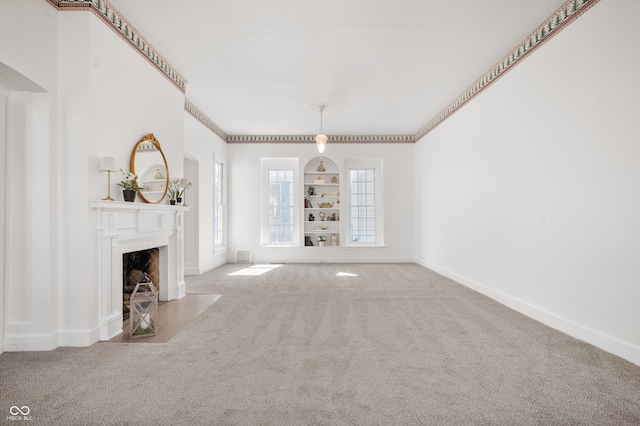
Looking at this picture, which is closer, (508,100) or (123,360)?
(123,360)

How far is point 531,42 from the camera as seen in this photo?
13.7 feet

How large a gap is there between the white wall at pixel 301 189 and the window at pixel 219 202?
0.86 feet

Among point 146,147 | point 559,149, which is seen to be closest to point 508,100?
point 559,149

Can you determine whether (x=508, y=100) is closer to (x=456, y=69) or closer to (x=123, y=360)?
(x=456, y=69)

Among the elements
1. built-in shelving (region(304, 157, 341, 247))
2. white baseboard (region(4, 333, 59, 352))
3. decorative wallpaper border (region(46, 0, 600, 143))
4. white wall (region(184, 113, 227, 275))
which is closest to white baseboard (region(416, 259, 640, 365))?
decorative wallpaper border (region(46, 0, 600, 143))

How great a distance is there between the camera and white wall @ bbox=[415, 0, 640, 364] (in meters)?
2.97

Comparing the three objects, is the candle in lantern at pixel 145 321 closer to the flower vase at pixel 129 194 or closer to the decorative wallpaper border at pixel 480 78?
the flower vase at pixel 129 194

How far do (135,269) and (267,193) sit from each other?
5.02 m

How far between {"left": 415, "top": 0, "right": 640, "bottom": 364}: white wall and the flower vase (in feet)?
14.8

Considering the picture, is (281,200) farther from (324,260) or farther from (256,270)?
(256,270)

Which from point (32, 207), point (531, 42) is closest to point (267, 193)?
point (32, 207)

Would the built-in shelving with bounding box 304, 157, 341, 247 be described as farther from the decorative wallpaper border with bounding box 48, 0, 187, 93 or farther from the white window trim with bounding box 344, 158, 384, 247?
the decorative wallpaper border with bounding box 48, 0, 187, 93

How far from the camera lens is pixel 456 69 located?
A: 5133 millimetres

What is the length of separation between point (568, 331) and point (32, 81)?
5485 millimetres
